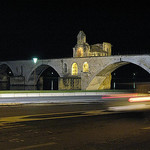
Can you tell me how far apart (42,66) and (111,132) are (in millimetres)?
72717

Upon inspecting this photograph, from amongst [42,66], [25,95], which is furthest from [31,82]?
[25,95]

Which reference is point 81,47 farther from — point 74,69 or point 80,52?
point 74,69

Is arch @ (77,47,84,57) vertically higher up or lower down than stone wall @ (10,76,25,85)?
higher up

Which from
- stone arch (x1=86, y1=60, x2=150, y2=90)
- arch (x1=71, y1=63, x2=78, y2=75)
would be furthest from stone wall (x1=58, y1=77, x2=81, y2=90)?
arch (x1=71, y1=63, x2=78, y2=75)

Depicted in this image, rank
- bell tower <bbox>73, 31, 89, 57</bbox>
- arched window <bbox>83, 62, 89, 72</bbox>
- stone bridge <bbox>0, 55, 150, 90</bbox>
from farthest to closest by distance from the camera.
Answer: bell tower <bbox>73, 31, 89, 57</bbox> < arched window <bbox>83, 62, 89, 72</bbox> < stone bridge <bbox>0, 55, 150, 90</bbox>

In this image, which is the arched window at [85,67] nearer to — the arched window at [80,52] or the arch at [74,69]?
the arch at [74,69]

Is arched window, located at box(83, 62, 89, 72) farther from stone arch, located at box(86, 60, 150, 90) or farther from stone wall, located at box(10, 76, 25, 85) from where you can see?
stone wall, located at box(10, 76, 25, 85)

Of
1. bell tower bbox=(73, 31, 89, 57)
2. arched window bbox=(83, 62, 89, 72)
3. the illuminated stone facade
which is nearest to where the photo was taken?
arched window bbox=(83, 62, 89, 72)

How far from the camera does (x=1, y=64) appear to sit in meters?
90.9

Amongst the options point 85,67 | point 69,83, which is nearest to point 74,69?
point 85,67

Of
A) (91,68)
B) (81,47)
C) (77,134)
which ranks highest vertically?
(81,47)

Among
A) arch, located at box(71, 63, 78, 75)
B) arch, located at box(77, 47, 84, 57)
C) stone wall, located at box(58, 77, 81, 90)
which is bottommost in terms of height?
stone wall, located at box(58, 77, 81, 90)

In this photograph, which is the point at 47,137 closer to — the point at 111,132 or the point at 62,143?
the point at 62,143

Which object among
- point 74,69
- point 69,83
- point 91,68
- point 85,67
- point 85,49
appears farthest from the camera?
point 85,49
